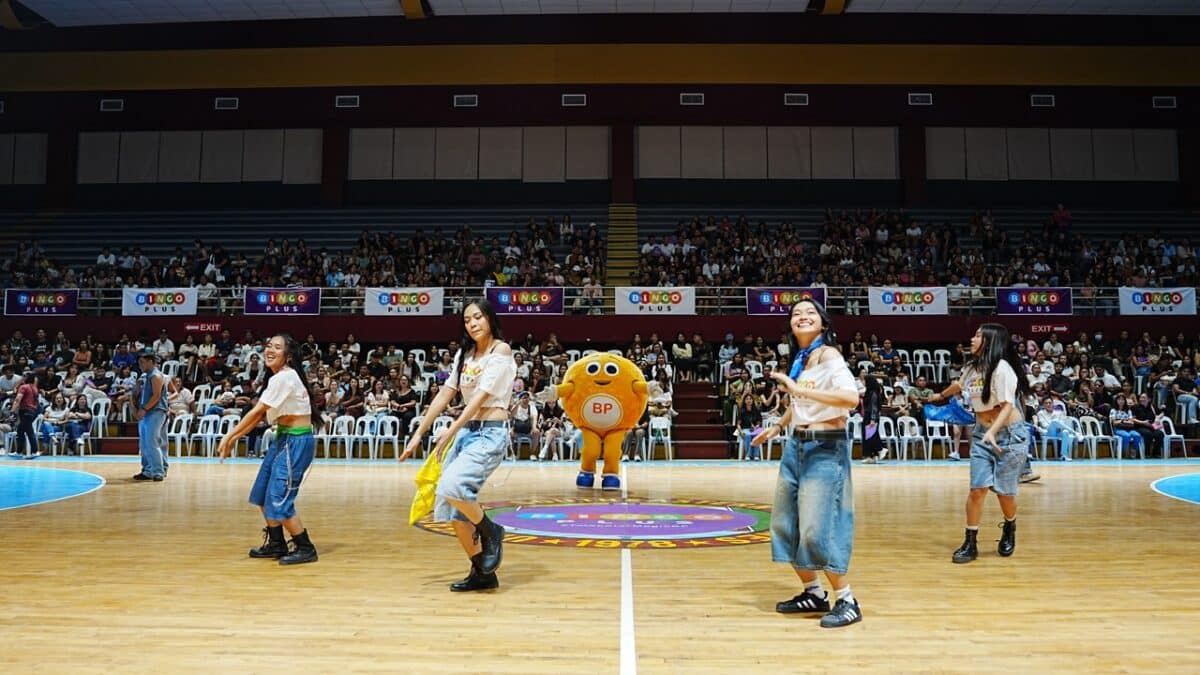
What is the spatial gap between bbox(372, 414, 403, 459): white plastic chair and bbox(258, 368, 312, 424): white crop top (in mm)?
10162

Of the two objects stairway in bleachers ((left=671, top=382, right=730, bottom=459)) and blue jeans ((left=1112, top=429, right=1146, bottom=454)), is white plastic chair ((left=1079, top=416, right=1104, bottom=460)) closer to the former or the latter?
blue jeans ((left=1112, top=429, right=1146, bottom=454))

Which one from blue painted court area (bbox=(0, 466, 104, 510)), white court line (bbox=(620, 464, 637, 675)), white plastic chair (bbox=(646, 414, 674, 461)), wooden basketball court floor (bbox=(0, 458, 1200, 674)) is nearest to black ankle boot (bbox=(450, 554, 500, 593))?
wooden basketball court floor (bbox=(0, 458, 1200, 674))

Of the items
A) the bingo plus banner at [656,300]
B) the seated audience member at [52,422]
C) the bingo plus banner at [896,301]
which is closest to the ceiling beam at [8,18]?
the seated audience member at [52,422]

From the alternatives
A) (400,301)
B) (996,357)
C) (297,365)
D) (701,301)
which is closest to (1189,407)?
(701,301)

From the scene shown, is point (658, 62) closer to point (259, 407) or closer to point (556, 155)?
point (556, 155)

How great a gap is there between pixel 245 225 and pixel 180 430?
10.8 m

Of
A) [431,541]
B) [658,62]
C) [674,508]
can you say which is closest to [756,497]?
[674,508]

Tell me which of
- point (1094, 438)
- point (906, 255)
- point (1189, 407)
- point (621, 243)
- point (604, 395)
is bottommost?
point (1094, 438)

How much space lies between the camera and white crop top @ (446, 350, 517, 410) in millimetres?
5203

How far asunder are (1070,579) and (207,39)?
2811 cm

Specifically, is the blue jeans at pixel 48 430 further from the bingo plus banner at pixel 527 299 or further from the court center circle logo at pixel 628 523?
the court center circle logo at pixel 628 523

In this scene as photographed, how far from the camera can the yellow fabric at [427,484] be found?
17.2 ft

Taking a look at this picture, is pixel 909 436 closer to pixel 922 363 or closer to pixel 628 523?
pixel 922 363

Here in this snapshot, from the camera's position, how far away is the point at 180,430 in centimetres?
1741
